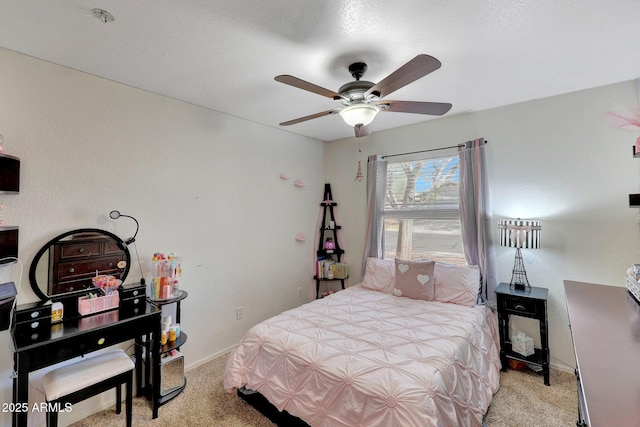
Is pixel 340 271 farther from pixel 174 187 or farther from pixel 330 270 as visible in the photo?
pixel 174 187

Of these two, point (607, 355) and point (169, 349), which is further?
point (169, 349)

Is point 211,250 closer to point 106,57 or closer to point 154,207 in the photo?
point 154,207

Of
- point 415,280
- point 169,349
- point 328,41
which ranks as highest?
point 328,41

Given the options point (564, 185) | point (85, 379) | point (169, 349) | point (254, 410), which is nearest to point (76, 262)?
point (85, 379)

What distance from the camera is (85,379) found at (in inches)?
66.3

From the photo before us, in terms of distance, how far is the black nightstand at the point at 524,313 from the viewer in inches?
94.2

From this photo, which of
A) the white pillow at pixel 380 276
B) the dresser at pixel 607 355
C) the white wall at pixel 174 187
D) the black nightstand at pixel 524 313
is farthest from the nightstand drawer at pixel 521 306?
the white wall at pixel 174 187

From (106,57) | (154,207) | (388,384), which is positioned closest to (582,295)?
(388,384)

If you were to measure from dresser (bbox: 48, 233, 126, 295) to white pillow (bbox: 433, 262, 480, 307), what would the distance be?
2.88 m

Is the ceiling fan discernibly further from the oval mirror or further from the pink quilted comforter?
the oval mirror

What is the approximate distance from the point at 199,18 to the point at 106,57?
2.94 ft

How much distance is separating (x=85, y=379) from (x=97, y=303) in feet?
1.62

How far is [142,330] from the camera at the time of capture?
6.53 feet

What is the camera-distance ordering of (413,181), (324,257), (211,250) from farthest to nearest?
(324,257)
(413,181)
(211,250)
